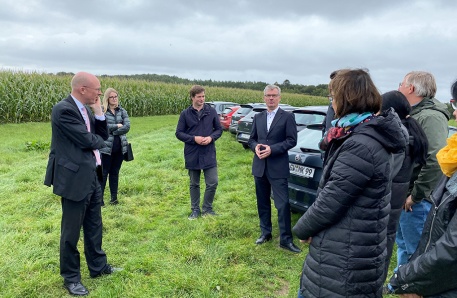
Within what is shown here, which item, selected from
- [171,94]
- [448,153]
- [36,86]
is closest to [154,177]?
[448,153]

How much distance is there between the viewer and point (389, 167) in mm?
1939

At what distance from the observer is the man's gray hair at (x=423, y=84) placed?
10.0 feet

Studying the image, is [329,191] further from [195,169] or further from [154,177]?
[154,177]

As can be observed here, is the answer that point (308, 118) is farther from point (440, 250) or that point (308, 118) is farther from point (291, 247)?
point (440, 250)

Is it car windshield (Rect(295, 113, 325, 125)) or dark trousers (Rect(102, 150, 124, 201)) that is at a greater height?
car windshield (Rect(295, 113, 325, 125))

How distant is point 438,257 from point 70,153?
2.88m

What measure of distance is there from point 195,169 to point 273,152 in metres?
1.53

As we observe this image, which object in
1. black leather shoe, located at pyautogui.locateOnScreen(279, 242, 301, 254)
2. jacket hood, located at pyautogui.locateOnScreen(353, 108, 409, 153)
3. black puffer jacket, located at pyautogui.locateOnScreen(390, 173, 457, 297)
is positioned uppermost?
jacket hood, located at pyautogui.locateOnScreen(353, 108, 409, 153)

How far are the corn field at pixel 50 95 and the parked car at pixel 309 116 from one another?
11911mm

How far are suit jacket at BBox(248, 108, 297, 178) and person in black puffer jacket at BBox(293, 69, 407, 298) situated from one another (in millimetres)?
2069

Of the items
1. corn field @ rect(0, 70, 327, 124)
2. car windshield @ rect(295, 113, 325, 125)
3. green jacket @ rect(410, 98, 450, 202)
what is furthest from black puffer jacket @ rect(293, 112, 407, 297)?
corn field @ rect(0, 70, 327, 124)

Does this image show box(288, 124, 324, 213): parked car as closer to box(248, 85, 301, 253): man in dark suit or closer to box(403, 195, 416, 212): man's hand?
box(248, 85, 301, 253): man in dark suit

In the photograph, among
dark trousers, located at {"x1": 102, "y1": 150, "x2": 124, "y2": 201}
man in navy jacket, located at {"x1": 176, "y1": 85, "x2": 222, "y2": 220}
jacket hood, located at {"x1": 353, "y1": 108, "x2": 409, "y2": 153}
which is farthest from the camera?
dark trousers, located at {"x1": 102, "y1": 150, "x2": 124, "y2": 201}

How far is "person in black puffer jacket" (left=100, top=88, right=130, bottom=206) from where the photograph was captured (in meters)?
5.37
